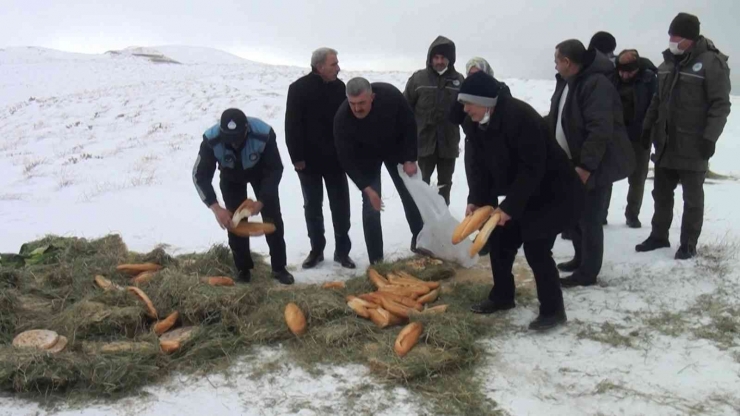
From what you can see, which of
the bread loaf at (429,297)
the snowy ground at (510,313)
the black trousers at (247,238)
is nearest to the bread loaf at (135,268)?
the black trousers at (247,238)

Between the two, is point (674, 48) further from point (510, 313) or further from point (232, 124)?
point (232, 124)

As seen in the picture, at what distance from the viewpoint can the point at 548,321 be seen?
393cm

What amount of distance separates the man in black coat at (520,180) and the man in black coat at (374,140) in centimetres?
105

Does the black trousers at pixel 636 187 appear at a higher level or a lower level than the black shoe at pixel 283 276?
higher

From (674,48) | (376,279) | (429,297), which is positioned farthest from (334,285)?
(674,48)

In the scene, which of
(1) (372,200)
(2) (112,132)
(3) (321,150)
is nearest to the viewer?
(1) (372,200)

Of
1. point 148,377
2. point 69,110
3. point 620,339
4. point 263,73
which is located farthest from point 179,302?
point 263,73

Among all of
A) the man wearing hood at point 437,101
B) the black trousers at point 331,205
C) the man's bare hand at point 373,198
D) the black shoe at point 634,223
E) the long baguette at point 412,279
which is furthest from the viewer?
the black shoe at point 634,223

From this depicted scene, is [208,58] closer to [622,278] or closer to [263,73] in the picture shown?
[263,73]

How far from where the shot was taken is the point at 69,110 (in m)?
19.5

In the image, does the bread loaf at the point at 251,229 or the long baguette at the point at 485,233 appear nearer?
the long baguette at the point at 485,233

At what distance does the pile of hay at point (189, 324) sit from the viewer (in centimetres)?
334

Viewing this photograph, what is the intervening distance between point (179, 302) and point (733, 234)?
5.04 metres

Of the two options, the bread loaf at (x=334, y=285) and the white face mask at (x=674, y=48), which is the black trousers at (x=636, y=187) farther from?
the bread loaf at (x=334, y=285)
